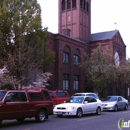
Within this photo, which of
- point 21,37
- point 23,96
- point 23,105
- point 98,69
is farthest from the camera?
point 98,69

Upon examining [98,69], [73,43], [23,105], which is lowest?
[23,105]

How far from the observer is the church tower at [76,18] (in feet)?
163

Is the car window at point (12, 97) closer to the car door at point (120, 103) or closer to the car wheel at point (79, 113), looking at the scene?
the car wheel at point (79, 113)

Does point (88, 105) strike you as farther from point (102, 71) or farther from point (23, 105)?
point (102, 71)

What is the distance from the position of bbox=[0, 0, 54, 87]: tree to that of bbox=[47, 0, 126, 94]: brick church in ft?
34.6

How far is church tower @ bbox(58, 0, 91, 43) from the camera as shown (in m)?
49.8

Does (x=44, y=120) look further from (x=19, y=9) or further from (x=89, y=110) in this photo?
(x=19, y=9)

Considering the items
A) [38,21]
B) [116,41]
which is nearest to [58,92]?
[38,21]

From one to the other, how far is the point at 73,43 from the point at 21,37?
54.0 feet

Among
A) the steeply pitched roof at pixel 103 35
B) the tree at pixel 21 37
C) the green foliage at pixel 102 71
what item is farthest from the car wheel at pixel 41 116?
the steeply pitched roof at pixel 103 35

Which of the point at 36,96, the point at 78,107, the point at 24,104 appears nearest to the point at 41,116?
the point at 36,96

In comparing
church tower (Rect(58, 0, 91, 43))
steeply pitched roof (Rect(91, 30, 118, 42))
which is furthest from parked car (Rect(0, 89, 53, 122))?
steeply pitched roof (Rect(91, 30, 118, 42))

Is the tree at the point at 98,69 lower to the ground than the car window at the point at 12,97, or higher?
higher

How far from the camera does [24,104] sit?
1356 cm
